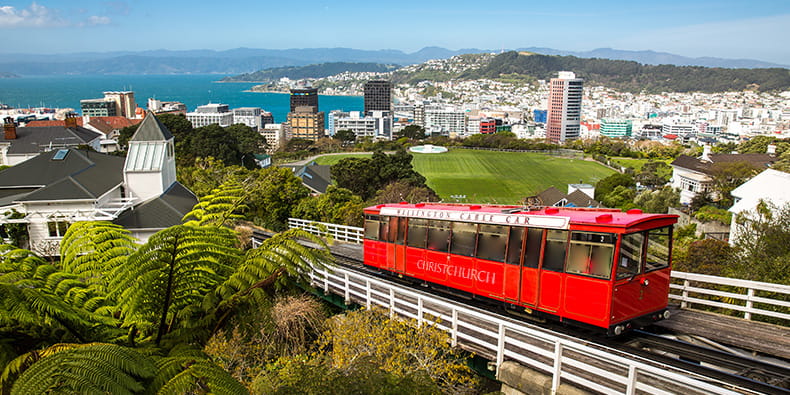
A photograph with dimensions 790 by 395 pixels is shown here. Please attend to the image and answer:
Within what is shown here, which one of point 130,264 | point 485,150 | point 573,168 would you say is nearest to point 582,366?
point 130,264

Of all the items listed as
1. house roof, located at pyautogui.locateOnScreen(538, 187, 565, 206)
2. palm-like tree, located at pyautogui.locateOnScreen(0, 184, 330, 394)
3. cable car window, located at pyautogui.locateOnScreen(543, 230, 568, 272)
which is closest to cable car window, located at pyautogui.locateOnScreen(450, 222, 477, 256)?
cable car window, located at pyautogui.locateOnScreen(543, 230, 568, 272)

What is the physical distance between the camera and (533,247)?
420 inches

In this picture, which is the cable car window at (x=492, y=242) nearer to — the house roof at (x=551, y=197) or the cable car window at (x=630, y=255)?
the cable car window at (x=630, y=255)

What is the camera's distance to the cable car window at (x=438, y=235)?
42.4ft

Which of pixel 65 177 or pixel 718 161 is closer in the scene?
pixel 65 177

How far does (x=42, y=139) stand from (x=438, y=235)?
46799 millimetres

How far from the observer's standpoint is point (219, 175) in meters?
36.7

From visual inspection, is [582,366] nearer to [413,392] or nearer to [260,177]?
[413,392]

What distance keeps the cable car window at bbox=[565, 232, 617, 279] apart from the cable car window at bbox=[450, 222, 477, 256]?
2571 millimetres

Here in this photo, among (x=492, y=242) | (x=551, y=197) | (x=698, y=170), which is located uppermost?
(x=492, y=242)

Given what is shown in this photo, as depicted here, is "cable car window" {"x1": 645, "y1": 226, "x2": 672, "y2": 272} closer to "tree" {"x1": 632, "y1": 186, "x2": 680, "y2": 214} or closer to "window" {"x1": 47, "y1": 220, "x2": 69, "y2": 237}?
"window" {"x1": 47, "y1": 220, "x2": 69, "y2": 237}

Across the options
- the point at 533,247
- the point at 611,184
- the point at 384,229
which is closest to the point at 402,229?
the point at 384,229

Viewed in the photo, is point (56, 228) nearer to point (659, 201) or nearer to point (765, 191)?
point (765, 191)

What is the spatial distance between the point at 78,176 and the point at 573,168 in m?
93.1
